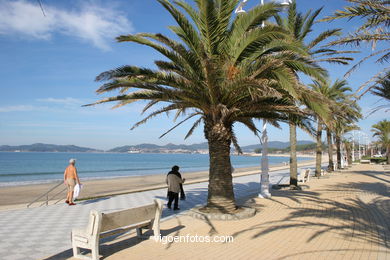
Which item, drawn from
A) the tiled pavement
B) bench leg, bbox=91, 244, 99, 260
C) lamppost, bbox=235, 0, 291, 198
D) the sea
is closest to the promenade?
the tiled pavement

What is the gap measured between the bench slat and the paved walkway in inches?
18.2

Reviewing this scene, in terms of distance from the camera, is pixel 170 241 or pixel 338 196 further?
pixel 338 196

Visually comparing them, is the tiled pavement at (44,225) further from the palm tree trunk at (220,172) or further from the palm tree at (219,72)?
the palm tree at (219,72)

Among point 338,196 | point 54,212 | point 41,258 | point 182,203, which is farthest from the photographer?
point 338,196

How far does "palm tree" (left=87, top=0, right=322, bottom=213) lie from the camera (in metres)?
7.16

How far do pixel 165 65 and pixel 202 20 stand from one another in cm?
145

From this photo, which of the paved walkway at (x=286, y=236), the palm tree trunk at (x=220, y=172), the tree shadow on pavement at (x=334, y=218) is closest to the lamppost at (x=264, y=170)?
the tree shadow on pavement at (x=334, y=218)

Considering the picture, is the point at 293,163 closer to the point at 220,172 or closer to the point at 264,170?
the point at 264,170

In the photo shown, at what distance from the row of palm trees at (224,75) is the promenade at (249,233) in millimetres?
1441

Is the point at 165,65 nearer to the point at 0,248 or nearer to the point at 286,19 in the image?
the point at 0,248

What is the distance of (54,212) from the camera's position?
29.8ft

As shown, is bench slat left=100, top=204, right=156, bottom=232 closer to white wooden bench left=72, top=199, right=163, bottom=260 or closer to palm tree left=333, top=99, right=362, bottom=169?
white wooden bench left=72, top=199, right=163, bottom=260

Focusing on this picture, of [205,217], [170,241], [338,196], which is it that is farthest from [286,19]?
[170,241]

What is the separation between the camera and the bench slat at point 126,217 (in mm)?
5096
